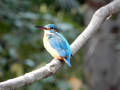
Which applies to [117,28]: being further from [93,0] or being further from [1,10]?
[1,10]

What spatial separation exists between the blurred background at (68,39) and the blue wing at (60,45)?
0.58 metres

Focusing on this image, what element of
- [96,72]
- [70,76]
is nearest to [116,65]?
[96,72]

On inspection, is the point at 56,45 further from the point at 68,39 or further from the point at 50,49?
the point at 68,39

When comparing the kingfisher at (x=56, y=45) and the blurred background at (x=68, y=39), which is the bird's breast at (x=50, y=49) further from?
the blurred background at (x=68, y=39)

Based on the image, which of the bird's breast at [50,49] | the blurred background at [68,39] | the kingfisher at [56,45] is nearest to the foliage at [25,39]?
the blurred background at [68,39]

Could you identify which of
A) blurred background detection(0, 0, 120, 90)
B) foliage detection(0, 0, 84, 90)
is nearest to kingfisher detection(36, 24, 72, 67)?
blurred background detection(0, 0, 120, 90)

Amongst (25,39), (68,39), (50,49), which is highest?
(50,49)

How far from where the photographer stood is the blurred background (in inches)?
207

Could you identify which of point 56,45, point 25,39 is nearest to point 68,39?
point 25,39

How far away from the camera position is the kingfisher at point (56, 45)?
385 centimetres

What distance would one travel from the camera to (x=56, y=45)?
4.09 m

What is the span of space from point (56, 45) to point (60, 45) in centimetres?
4

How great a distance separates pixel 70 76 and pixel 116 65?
3.15 feet

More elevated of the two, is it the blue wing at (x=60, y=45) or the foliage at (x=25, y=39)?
the blue wing at (x=60, y=45)
